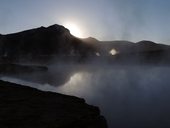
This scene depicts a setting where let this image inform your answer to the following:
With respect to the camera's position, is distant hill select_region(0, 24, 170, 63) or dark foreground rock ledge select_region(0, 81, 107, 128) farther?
distant hill select_region(0, 24, 170, 63)

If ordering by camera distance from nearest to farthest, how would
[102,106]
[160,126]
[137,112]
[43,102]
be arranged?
[43,102] → [160,126] → [137,112] → [102,106]

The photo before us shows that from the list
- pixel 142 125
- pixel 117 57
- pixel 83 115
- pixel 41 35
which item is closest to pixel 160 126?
pixel 142 125

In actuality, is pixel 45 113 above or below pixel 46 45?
below

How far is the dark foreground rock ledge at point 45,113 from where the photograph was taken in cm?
1072

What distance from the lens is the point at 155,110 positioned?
21.0 m

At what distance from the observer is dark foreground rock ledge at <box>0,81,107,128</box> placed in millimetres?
10723

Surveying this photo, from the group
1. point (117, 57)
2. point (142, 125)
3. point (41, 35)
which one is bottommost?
point (142, 125)

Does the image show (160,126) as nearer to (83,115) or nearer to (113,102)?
(83,115)

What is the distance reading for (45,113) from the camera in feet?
39.7

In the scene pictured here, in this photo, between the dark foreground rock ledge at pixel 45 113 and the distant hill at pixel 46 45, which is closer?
the dark foreground rock ledge at pixel 45 113

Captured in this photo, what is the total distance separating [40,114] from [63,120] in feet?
3.68

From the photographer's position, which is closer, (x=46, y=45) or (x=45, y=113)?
(x=45, y=113)

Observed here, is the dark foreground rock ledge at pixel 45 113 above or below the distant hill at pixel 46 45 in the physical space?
below

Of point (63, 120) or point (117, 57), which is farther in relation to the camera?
point (117, 57)
